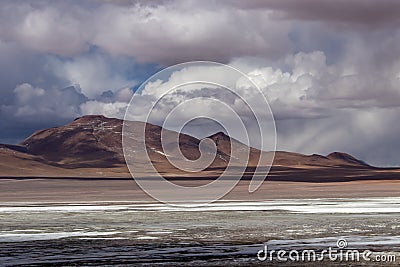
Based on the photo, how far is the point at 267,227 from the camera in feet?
117

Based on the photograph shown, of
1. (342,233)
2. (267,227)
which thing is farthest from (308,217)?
(342,233)

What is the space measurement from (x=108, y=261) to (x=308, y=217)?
21473 millimetres

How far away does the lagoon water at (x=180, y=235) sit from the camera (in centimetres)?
2384

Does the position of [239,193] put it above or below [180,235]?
above

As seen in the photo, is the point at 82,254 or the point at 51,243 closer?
the point at 82,254

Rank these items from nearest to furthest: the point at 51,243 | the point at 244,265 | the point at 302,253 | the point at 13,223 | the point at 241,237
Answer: the point at 244,265 < the point at 302,253 < the point at 51,243 < the point at 241,237 < the point at 13,223

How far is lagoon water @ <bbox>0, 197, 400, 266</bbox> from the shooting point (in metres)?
23.8

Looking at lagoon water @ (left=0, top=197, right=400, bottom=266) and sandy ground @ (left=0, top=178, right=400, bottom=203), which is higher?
sandy ground @ (left=0, top=178, right=400, bottom=203)

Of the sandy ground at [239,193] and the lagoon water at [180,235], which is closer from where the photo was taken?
the lagoon water at [180,235]

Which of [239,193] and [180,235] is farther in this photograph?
[239,193]

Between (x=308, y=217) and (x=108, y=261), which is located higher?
(x=308, y=217)

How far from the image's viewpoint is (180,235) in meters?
31.8

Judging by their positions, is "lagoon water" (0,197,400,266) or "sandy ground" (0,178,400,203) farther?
"sandy ground" (0,178,400,203)

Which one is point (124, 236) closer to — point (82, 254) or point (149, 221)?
point (82, 254)
